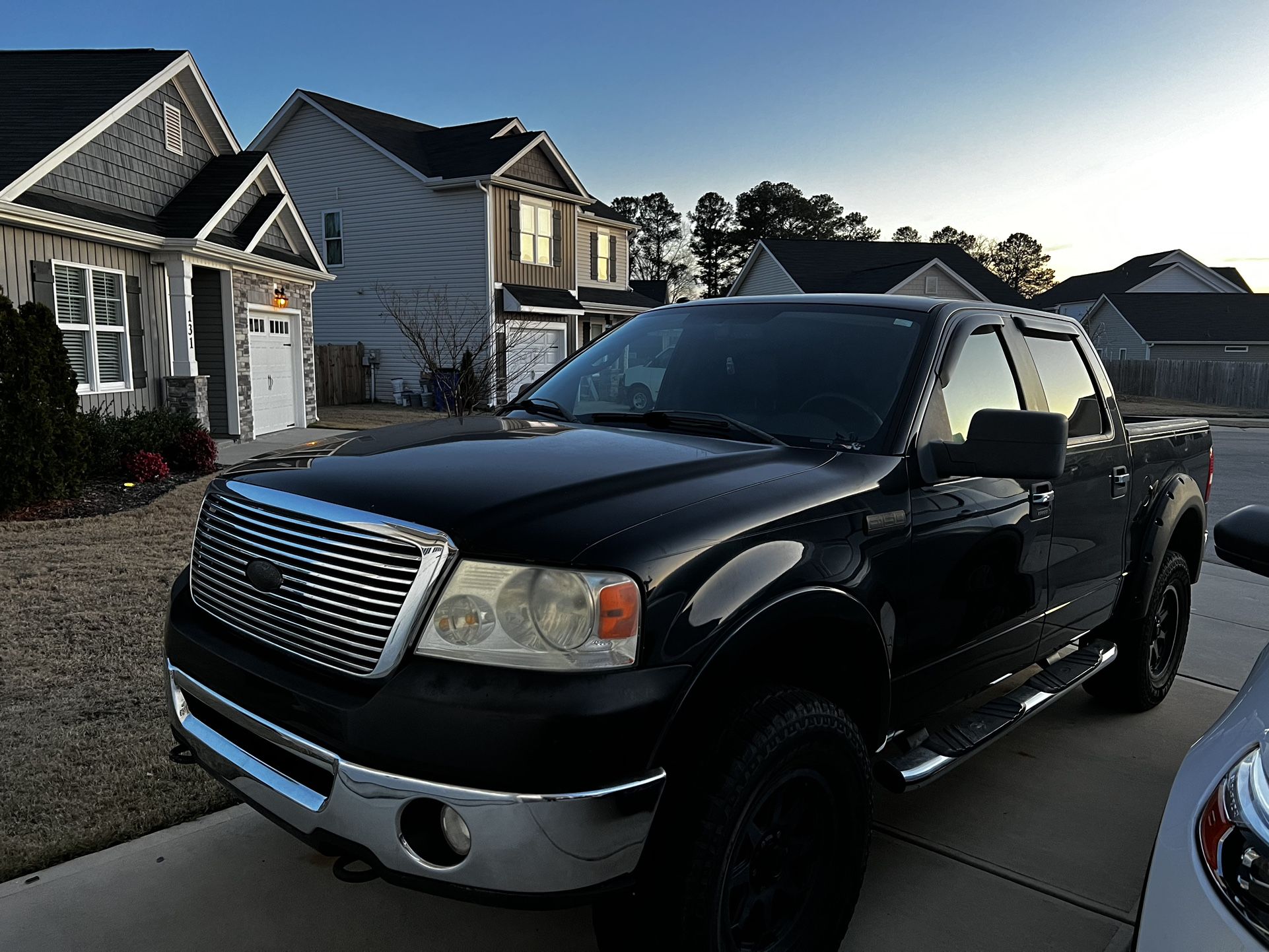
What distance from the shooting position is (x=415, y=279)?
2764cm

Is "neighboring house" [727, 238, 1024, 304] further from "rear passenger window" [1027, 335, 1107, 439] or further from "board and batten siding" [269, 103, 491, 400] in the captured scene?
"rear passenger window" [1027, 335, 1107, 439]

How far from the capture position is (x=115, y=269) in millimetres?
13719

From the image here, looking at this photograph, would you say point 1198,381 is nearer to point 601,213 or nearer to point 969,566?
point 601,213

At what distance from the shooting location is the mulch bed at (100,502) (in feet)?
30.4

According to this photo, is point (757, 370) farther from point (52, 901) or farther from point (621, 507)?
point (52, 901)

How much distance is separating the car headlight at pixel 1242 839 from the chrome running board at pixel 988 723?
4.36 feet

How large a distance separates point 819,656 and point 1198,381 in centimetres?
4359

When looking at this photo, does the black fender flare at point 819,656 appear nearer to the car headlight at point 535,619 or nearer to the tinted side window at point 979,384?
the car headlight at point 535,619

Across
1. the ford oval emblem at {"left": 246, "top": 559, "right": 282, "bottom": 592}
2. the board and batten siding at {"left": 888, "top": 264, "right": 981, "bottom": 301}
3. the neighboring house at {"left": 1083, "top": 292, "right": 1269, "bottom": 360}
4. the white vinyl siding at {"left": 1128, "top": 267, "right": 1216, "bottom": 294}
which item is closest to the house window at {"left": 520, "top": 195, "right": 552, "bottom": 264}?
the board and batten siding at {"left": 888, "top": 264, "right": 981, "bottom": 301}

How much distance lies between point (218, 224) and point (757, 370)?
14954 millimetres

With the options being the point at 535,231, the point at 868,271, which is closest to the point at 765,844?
the point at 535,231

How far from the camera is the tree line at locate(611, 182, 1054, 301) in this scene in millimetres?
73375

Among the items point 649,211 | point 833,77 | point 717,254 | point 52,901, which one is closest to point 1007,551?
point 52,901

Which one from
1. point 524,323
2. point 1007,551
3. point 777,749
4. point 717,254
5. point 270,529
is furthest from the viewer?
point 717,254
